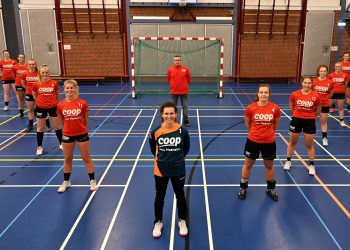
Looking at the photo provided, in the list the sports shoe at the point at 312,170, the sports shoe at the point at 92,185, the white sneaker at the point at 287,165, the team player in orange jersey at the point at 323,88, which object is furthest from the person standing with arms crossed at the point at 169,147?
the team player in orange jersey at the point at 323,88

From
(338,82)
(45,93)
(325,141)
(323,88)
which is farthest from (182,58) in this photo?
(45,93)

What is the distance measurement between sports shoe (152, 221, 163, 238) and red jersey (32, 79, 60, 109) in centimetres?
413

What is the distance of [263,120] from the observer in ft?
15.5

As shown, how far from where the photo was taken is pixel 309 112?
18.9 ft

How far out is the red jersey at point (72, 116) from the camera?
198 inches

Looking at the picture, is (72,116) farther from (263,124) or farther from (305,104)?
(305,104)

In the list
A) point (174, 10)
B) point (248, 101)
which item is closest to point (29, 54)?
point (174, 10)

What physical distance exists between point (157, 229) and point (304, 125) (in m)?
3.42

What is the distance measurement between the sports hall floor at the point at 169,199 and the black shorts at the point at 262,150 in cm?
82

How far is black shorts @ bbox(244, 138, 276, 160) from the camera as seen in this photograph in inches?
188

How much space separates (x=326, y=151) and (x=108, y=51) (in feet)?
44.2

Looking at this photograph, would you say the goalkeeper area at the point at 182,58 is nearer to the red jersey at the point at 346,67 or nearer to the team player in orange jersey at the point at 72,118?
the red jersey at the point at 346,67

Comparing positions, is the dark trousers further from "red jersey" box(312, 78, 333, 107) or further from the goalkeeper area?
the goalkeeper area

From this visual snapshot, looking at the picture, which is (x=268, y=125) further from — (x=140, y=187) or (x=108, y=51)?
(x=108, y=51)
